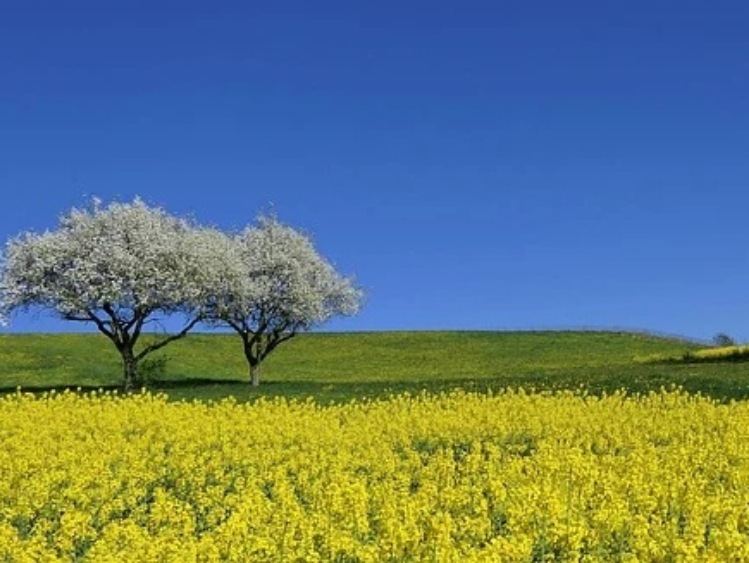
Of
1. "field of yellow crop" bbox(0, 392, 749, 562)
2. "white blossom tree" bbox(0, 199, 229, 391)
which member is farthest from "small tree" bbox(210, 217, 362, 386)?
"field of yellow crop" bbox(0, 392, 749, 562)

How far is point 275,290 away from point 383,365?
1925 centimetres

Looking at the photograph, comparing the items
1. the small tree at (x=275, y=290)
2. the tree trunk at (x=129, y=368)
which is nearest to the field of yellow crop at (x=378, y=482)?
the tree trunk at (x=129, y=368)

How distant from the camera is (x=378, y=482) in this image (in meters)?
18.0

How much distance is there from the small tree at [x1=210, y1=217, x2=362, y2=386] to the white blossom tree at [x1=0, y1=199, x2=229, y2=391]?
4.85 ft

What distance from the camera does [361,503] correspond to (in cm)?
1343

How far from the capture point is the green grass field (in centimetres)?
4200

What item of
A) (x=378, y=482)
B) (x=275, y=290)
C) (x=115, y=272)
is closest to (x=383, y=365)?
(x=275, y=290)

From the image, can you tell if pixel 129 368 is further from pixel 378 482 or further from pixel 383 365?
pixel 378 482

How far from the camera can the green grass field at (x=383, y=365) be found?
42.0 m

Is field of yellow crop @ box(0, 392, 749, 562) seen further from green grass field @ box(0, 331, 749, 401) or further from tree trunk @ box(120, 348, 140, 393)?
tree trunk @ box(120, 348, 140, 393)

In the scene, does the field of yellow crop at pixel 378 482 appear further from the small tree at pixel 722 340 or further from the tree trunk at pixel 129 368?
the small tree at pixel 722 340

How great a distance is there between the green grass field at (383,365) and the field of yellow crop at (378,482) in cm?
1067

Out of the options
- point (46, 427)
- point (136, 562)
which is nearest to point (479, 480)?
point (136, 562)

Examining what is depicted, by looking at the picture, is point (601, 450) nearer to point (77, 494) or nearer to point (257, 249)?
point (77, 494)
